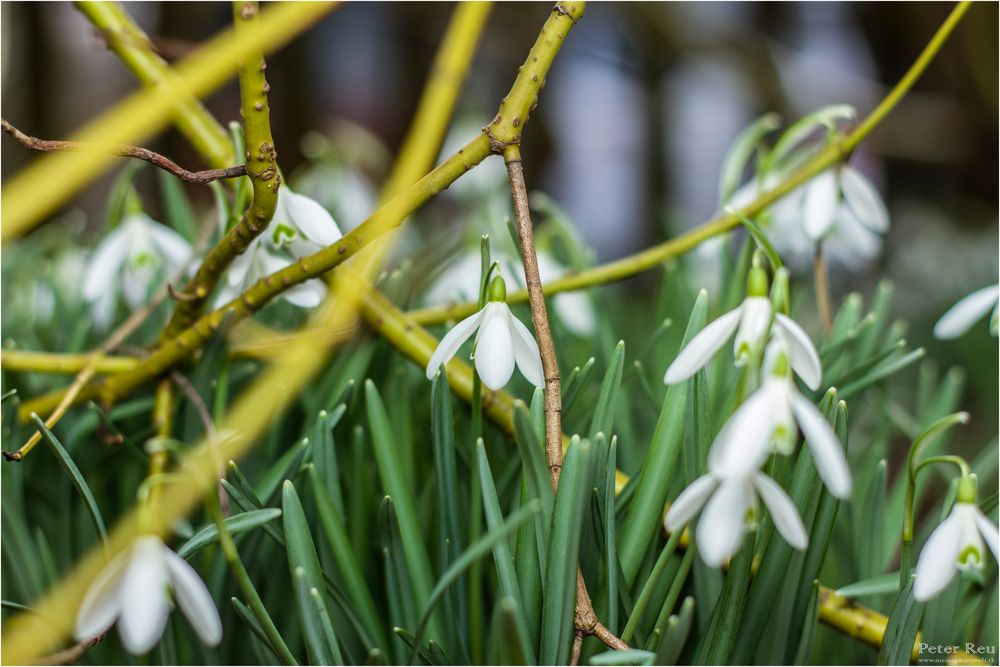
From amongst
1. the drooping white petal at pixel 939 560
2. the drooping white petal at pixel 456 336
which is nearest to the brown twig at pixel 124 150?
the drooping white petal at pixel 456 336

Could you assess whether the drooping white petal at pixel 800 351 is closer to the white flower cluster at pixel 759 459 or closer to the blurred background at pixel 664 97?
the white flower cluster at pixel 759 459

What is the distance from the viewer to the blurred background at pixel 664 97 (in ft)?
4.29

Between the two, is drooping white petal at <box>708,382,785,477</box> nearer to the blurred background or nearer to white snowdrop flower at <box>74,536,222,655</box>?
white snowdrop flower at <box>74,536,222,655</box>

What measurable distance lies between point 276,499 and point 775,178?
45 centimetres

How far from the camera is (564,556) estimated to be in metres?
0.33

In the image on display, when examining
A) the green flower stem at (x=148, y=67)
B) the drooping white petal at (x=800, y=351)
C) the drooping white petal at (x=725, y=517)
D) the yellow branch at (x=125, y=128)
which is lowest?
the drooping white petal at (x=725, y=517)

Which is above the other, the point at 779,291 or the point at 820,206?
the point at 820,206

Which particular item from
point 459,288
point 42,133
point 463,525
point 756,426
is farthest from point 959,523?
point 42,133

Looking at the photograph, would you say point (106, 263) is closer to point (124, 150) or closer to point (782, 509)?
point (124, 150)

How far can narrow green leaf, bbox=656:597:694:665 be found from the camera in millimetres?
314

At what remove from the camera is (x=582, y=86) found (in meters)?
3.84

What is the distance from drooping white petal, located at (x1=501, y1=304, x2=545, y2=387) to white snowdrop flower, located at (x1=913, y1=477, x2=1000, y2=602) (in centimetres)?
17

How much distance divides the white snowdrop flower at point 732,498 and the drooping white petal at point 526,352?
0.33ft

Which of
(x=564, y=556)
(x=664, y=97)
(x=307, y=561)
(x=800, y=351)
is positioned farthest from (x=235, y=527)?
(x=664, y=97)
